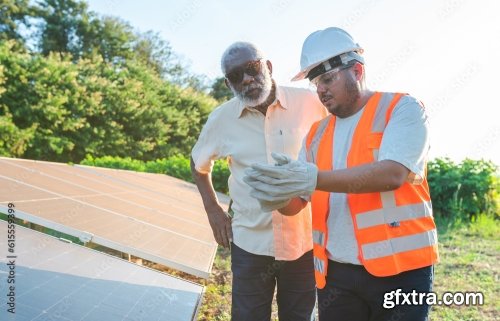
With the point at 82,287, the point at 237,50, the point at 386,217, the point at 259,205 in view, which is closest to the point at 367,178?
the point at 386,217

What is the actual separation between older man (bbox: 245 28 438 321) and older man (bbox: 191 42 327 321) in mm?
589

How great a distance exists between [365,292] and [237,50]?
1569 millimetres

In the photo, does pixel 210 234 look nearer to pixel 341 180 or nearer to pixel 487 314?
pixel 487 314

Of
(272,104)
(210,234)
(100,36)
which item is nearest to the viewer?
(272,104)

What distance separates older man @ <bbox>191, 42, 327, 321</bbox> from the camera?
2.88 meters

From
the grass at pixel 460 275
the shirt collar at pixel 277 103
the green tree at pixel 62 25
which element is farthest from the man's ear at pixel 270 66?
the green tree at pixel 62 25

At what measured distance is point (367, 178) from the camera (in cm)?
182

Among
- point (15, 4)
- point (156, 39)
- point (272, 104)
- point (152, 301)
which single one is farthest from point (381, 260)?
point (156, 39)

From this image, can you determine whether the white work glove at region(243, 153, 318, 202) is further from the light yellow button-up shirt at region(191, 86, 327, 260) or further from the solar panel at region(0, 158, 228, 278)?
the solar panel at region(0, 158, 228, 278)

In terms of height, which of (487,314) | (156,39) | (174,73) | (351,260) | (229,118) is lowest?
(487,314)

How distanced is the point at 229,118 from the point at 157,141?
1846cm

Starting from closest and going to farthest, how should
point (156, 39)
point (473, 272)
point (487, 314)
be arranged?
1. point (487, 314)
2. point (473, 272)
3. point (156, 39)

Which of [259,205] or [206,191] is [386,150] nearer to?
[259,205]

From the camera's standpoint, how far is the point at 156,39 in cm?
4031
